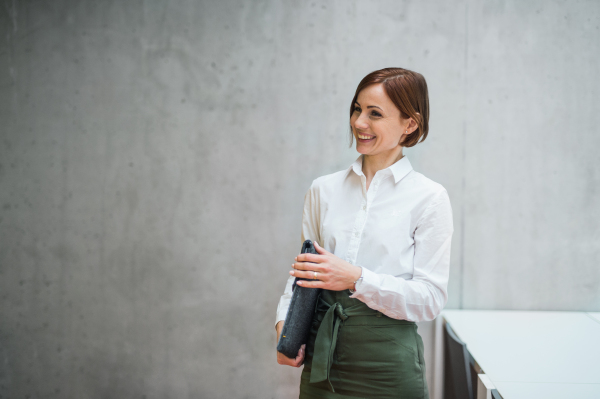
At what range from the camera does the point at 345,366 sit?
1147 millimetres

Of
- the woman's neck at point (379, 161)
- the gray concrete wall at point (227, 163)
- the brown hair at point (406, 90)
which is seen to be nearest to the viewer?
the brown hair at point (406, 90)

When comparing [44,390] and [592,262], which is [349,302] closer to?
[592,262]

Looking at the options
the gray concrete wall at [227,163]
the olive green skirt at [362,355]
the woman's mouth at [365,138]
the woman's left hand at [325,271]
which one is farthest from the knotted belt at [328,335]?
the gray concrete wall at [227,163]

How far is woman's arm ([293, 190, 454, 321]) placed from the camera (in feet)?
3.41

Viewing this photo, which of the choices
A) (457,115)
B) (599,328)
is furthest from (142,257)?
(599,328)

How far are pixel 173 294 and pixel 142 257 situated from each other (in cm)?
23

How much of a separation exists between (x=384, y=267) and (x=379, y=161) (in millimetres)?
337

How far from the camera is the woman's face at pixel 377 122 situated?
3.75ft

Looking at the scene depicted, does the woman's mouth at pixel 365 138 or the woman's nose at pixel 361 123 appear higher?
the woman's nose at pixel 361 123

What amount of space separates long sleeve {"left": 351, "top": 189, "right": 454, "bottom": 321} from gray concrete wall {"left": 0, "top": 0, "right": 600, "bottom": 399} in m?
0.65

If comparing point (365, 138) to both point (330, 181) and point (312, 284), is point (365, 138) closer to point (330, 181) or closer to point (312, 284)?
point (330, 181)

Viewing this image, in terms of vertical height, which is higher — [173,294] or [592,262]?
[592,262]

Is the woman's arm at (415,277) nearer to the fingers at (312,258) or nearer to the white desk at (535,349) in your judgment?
the fingers at (312,258)

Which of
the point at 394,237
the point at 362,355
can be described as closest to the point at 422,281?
the point at 394,237
